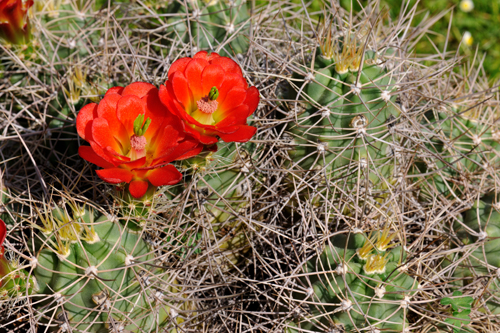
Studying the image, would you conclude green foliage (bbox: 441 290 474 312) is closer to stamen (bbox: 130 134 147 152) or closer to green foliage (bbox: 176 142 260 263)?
green foliage (bbox: 176 142 260 263)

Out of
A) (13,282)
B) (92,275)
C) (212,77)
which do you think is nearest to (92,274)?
(92,275)

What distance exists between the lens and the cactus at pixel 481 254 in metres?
1.32

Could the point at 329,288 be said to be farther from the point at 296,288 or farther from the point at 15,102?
the point at 15,102

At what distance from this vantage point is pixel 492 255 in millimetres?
1347

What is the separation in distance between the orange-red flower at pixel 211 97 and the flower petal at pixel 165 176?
9 cm

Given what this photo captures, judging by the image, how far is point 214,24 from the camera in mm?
1482

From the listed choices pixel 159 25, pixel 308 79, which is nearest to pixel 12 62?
pixel 159 25

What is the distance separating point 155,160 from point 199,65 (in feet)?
0.85

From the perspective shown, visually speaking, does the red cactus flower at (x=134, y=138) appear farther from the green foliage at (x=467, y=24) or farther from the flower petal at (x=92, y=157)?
the green foliage at (x=467, y=24)

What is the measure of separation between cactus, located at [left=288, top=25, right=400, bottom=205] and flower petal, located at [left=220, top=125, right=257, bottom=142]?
0.31 m

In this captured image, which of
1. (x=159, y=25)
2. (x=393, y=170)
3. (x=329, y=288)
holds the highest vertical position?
(x=159, y=25)

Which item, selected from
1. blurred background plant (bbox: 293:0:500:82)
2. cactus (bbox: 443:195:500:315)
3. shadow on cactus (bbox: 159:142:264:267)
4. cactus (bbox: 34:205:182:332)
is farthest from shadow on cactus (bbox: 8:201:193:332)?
blurred background plant (bbox: 293:0:500:82)

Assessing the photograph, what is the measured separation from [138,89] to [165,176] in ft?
0.77

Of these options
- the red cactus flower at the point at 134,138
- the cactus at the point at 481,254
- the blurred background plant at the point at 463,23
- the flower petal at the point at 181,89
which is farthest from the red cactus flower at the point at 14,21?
the blurred background plant at the point at 463,23
